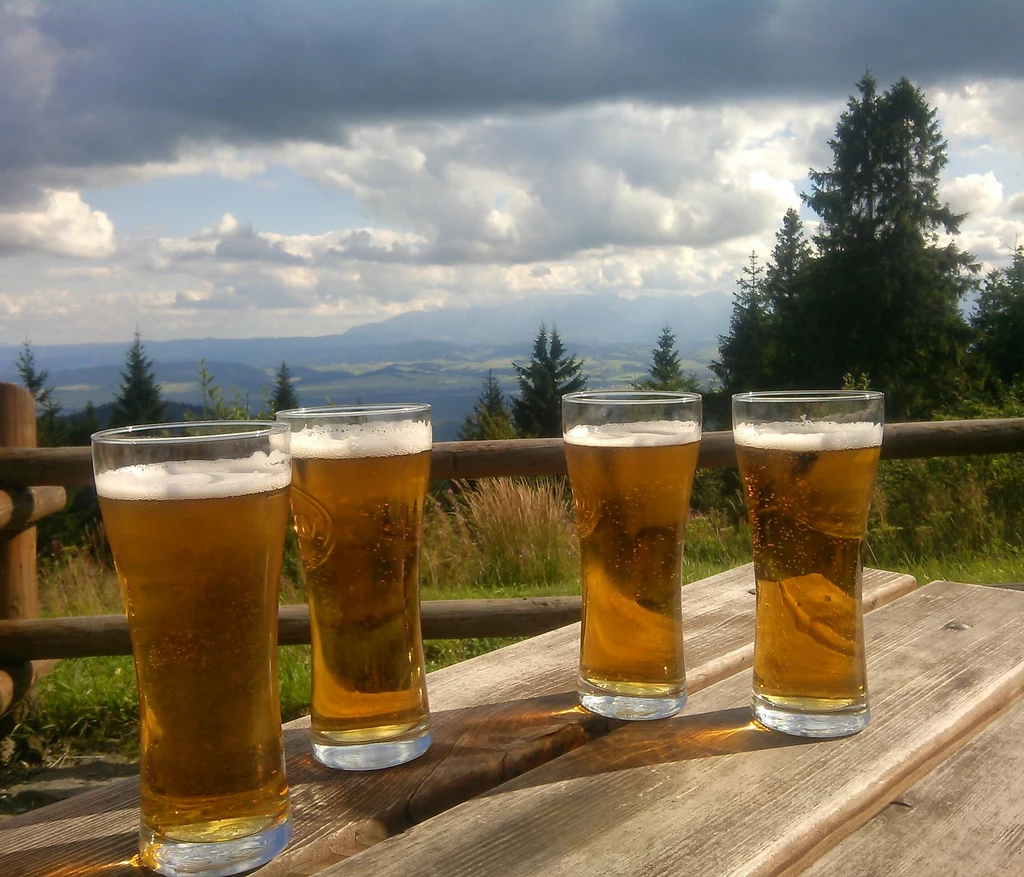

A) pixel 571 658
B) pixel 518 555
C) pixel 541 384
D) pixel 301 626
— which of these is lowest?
pixel 518 555

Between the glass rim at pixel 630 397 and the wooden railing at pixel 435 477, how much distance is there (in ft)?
5.30

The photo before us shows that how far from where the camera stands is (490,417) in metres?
39.1

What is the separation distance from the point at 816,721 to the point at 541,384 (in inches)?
2241

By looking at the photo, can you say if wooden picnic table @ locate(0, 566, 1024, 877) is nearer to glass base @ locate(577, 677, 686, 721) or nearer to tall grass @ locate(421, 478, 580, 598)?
glass base @ locate(577, 677, 686, 721)

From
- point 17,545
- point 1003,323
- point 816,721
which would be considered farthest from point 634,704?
point 1003,323

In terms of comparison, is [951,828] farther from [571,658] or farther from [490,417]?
[490,417]

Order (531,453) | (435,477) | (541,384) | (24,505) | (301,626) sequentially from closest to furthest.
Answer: (435,477) < (531,453) < (301,626) < (24,505) < (541,384)

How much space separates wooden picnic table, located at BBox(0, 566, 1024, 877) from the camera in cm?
91

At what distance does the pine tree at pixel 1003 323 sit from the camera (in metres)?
39.9

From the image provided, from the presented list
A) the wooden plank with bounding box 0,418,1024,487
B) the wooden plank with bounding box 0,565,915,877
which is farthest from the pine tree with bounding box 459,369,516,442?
the wooden plank with bounding box 0,565,915,877

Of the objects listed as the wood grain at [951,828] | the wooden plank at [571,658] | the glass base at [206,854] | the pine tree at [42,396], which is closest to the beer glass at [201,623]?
the glass base at [206,854]

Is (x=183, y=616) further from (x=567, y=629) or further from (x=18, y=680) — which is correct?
(x=18, y=680)

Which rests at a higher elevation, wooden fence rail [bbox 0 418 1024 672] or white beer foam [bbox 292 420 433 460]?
white beer foam [bbox 292 420 433 460]

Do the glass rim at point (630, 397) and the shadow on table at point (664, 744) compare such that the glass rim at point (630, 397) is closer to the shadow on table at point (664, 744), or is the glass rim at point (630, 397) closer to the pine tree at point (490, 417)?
the shadow on table at point (664, 744)
